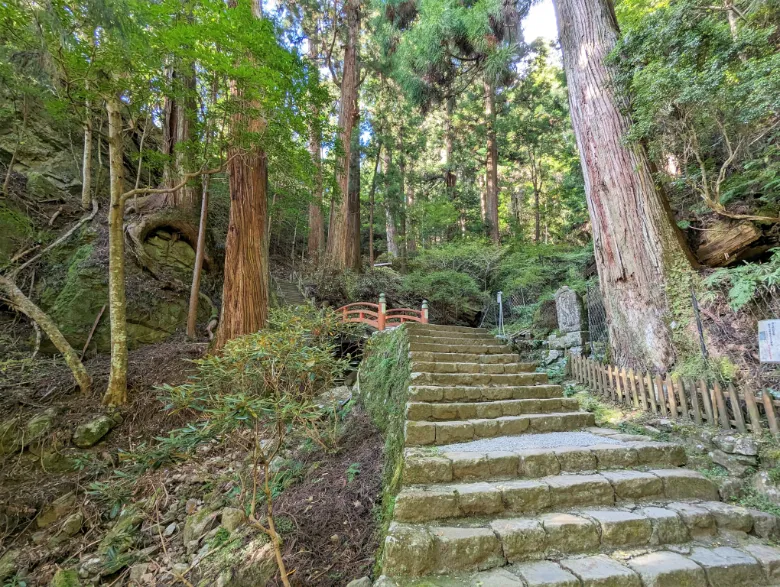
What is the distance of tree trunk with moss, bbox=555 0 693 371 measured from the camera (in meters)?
4.53

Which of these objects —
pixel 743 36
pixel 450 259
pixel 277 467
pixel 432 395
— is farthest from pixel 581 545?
pixel 450 259

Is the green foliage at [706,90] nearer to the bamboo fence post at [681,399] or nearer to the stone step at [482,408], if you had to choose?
the bamboo fence post at [681,399]

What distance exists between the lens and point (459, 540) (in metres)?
2.11

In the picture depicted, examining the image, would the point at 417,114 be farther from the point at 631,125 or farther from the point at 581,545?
the point at 581,545

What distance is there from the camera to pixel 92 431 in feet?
14.5

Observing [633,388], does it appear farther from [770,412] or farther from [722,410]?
[770,412]

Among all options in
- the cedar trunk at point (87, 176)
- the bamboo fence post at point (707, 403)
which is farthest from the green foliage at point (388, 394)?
the cedar trunk at point (87, 176)

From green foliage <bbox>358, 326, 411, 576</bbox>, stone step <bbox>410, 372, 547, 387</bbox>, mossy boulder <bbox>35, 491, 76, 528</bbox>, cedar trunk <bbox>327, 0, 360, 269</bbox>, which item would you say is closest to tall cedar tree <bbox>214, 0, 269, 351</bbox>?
green foliage <bbox>358, 326, 411, 576</bbox>

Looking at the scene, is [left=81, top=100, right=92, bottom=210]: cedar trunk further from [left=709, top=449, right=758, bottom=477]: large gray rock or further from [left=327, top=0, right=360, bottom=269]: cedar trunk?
[left=709, top=449, right=758, bottom=477]: large gray rock

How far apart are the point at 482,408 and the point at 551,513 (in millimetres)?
1317

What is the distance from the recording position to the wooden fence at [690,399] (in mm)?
3096

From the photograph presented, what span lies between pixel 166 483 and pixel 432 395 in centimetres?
329

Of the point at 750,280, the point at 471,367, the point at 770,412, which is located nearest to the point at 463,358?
the point at 471,367

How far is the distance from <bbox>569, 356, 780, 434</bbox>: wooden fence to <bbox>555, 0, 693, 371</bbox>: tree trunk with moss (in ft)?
1.65
